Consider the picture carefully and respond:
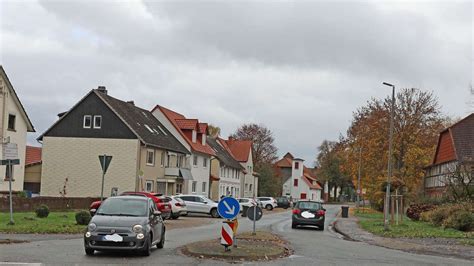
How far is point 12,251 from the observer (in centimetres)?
1458

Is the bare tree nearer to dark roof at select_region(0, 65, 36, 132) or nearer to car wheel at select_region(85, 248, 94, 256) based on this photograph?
dark roof at select_region(0, 65, 36, 132)

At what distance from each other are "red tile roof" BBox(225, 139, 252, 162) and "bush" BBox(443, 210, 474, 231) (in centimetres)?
5648

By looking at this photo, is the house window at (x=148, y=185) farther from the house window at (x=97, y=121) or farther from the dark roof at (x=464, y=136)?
the dark roof at (x=464, y=136)

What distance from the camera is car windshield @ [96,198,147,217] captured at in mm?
14992

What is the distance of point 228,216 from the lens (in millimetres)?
15906

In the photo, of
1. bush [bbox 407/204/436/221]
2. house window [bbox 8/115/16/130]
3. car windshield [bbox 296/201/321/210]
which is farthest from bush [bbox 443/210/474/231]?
house window [bbox 8/115/16/130]

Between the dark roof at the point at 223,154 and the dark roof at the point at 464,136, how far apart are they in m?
26.4

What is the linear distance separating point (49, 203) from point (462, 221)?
21.7 metres

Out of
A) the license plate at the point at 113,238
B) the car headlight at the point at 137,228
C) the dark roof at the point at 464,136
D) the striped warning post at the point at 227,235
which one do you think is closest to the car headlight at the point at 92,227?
the license plate at the point at 113,238

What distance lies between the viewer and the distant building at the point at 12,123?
137 ft

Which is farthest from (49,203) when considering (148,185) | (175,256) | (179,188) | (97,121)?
(179,188)

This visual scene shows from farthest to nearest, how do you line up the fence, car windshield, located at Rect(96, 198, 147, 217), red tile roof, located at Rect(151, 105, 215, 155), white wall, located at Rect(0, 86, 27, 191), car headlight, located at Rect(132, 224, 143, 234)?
red tile roof, located at Rect(151, 105, 215, 155), white wall, located at Rect(0, 86, 27, 191), the fence, car windshield, located at Rect(96, 198, 147, 217), car headlight, located at Rect(132, 224, 143, 234)

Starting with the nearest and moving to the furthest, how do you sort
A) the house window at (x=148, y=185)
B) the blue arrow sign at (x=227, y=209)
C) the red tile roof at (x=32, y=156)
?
the blue arrow sign at (x=227, y=209) → the house window at (x=148, y=185) → the red tile roof at (x=32, y=156)

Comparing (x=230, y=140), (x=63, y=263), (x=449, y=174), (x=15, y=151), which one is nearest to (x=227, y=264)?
(x=63, y=263)
